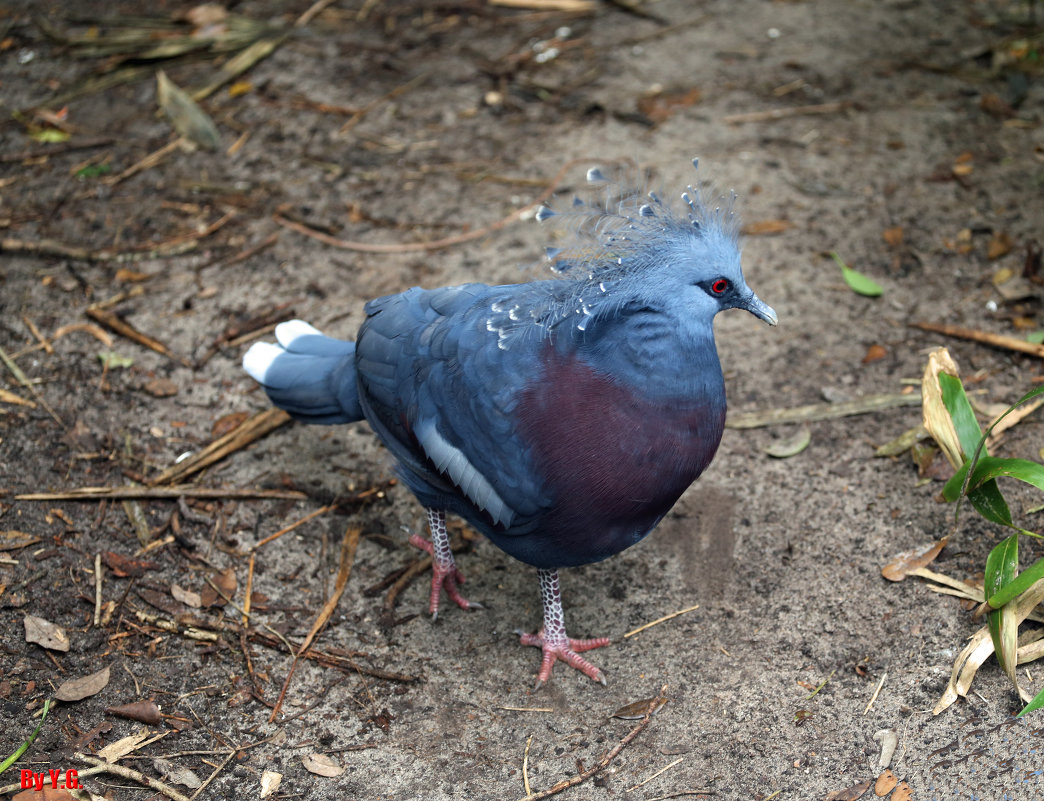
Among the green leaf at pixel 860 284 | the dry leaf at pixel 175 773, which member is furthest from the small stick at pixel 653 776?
the green leaf at pixel 860 284

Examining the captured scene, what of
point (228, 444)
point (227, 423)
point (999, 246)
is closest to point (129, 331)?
point (227, 423)

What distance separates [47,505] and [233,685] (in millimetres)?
1052

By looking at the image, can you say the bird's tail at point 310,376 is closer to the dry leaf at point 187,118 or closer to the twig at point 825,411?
the twig at point 825,411

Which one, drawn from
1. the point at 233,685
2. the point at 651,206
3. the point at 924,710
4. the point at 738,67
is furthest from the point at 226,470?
the point at 738,67

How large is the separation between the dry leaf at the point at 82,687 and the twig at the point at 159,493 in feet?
2.56

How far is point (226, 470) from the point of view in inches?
147

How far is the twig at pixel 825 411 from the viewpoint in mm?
3812

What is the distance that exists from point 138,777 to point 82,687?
383 mm

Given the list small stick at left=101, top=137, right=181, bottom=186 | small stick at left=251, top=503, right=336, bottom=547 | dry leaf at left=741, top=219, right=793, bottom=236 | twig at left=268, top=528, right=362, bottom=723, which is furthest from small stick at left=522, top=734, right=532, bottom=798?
small stick at left=101, top=137, right=181, bottom=186

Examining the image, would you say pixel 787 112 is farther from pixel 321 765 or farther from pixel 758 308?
pixel 321 765

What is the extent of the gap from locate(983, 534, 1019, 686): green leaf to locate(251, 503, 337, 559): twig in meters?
2.32

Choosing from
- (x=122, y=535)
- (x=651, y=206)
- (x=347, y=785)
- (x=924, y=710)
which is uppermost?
(x=651, y=206)

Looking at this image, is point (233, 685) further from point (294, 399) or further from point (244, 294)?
point (244, 294)

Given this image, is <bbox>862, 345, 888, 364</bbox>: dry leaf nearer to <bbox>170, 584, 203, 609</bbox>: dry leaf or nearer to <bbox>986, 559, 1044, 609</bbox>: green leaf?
<bbox>986, 559, 1044, 609</bbox>: green leaf
